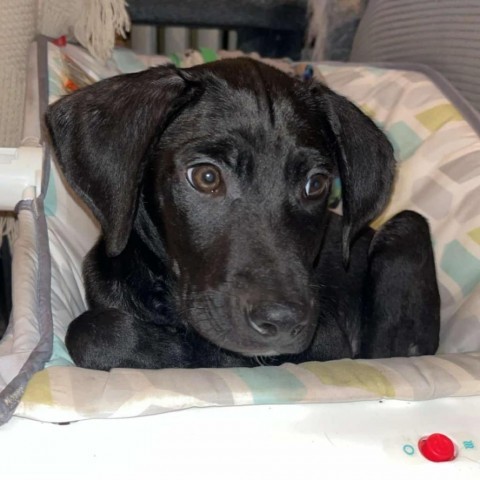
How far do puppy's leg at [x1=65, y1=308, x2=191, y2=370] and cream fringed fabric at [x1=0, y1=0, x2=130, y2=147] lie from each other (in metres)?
1.11

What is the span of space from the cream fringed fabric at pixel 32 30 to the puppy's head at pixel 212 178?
1.00 meters

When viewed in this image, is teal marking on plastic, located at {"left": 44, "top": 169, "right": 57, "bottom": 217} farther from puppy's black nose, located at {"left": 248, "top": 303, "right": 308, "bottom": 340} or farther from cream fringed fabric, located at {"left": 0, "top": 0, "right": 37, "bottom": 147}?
puppy's black nose, located at {"left": 248, "top": 303, "right": 308, "bottom": 340}

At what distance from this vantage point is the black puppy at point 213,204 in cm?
158

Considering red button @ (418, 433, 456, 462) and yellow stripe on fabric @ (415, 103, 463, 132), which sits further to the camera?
yellow stripe on fabric @ (415, 103, 463, 132)

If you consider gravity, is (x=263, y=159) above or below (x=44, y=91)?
above

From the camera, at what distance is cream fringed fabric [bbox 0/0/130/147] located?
8.67ft

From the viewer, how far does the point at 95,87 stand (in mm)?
1781

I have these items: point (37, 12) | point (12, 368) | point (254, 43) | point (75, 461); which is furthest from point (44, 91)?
point (254, 43)

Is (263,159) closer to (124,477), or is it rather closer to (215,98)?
(215,98)

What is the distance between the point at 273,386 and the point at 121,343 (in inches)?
18.8

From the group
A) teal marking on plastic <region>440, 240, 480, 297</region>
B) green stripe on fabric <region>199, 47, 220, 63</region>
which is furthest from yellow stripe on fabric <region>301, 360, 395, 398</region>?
green stripe on fabric <region>199, 47, 220, 63</region>

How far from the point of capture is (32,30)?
2.76 metres

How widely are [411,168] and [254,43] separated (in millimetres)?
1663

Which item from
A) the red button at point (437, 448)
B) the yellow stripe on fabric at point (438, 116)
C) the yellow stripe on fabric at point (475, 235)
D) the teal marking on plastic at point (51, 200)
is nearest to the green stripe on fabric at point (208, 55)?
the yellow stripe on fabric at point (438, 116)
